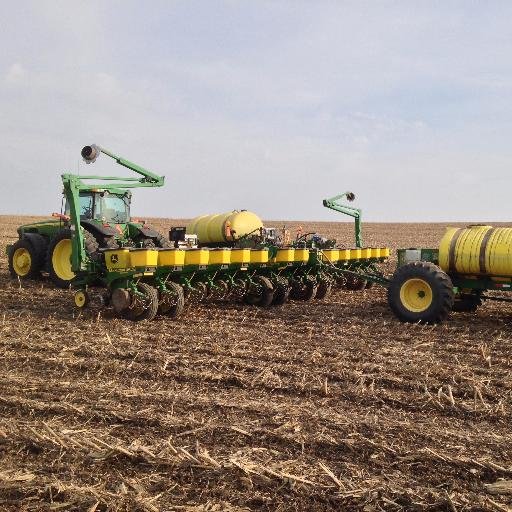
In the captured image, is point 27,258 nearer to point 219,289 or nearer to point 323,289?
point 219,289

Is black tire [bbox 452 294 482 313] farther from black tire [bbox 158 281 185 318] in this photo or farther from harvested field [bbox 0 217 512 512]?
black tire [bbox 158 281 185 318]

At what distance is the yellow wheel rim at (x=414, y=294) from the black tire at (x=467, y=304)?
1296mm

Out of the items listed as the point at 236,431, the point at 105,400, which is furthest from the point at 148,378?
the point at 236,431

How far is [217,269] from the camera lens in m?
10.1

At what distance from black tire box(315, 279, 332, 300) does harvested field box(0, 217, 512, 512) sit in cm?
357

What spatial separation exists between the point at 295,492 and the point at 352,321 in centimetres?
586

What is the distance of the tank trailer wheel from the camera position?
1080 centimetres

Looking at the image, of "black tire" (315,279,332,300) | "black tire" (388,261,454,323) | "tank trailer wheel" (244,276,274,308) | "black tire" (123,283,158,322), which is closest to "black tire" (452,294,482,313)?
"black tire" (388,261,454,323)

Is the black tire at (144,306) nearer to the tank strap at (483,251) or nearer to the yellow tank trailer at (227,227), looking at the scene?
the tank strap at (483,251)

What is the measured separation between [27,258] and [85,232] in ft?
11.2

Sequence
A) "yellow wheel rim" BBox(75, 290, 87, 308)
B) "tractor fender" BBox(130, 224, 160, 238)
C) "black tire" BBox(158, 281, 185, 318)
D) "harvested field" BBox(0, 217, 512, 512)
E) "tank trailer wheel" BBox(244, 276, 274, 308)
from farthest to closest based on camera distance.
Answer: "tractor fender" BBox(130, 224, 160, 238) → "tank trailer wheel" BBox(244, 276, 274, 308) → "yellow wheel rim" BBox(75, 290, 87, 308) → "black tire" BBox(158, 281, 185, 318) → "harvested field" BBox(0, 217, 512, 512)

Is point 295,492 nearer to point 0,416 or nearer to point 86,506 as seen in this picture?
point 86,506

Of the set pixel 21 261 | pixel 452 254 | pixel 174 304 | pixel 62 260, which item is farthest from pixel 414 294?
pixel 21 261

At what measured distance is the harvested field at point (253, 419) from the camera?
3518mm
